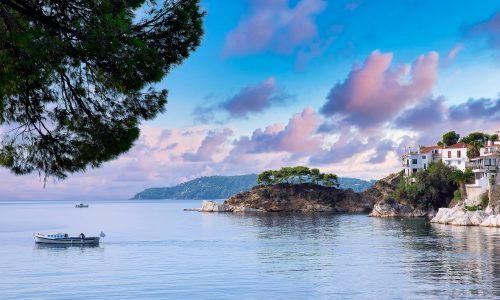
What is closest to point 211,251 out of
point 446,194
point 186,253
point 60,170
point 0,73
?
point 186,253

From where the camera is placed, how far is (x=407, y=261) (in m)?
50.8

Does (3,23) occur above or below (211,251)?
above

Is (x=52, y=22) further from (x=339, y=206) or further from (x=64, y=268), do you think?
(x=339, y=206)

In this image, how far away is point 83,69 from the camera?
635 inches

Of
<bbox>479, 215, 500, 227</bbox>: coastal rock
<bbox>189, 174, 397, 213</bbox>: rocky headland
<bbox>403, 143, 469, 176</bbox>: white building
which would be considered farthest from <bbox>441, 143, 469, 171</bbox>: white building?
<bbox>479, 215, 500, 227</bbox>: coastal rock

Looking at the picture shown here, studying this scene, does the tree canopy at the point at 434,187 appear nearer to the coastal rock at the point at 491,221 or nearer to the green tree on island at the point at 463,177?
the green tree on island at the point at 463,177

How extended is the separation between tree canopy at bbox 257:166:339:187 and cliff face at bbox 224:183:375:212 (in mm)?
4273

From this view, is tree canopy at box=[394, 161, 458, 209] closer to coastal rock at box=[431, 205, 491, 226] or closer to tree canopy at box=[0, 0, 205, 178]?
coastal rock at box=[431, 205, 491, 226]

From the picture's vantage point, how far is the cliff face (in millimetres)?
162375

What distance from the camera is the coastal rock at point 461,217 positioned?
89.3 meters

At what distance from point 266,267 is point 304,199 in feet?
386

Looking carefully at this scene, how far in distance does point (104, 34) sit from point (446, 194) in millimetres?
118381

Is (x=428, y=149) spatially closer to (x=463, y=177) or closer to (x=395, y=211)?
(x=395, y=211)

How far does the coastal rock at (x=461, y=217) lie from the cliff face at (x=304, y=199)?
5959 cm
